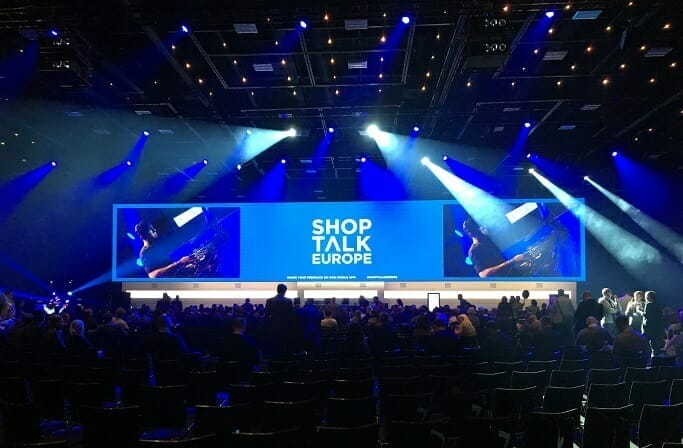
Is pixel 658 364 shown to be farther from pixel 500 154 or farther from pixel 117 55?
pixel 500 154

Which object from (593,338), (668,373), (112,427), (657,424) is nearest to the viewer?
(112,427)

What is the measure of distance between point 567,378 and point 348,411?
3016 mm

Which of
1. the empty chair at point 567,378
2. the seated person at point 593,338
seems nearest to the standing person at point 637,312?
the seated person at point 593,338

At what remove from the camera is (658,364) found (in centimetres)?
790

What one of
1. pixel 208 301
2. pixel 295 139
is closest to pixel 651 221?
pixel 295 139

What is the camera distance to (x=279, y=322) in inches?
386

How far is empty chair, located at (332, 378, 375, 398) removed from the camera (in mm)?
6523

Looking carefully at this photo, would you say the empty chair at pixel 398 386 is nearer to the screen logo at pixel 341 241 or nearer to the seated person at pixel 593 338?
the seated person at pixel 593 338

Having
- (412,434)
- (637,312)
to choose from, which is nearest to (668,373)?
(412,434)

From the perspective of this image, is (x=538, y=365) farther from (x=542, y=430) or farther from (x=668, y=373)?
(x=542, y=430)

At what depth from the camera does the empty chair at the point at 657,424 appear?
5418mm

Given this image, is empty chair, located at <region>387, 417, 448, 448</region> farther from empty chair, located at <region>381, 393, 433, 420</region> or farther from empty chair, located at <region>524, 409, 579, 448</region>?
empty chair, located at <region>381, 393, 433, 420</region>

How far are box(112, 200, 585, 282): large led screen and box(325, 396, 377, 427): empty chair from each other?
1483 cm

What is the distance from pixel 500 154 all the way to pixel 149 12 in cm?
1349
